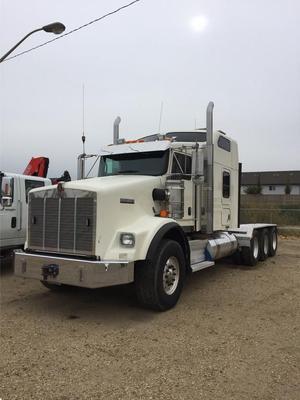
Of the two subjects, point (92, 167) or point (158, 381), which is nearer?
point (158, 381)

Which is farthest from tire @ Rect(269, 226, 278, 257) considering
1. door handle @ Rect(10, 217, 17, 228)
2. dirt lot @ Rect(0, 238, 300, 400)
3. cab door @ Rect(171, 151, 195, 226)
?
door handle @ Rect(10, 217, 17, 228)

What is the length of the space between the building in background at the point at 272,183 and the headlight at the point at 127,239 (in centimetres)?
6151

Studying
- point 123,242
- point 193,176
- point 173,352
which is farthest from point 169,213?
point 173,352

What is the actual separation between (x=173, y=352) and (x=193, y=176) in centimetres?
355

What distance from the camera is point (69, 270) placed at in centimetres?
602

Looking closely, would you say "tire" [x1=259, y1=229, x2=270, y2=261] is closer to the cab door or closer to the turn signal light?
the cab door

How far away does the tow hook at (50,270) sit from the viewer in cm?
615

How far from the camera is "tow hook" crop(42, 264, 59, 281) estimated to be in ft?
20.2

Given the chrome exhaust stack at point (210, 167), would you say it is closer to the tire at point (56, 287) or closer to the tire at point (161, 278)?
the tire at point (161, 278)

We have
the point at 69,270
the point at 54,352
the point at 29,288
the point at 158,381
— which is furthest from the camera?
the point at 29,288

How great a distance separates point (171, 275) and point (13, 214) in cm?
476

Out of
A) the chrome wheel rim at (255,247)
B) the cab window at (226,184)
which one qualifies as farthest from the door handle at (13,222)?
the chrome wheel rim at (255,247)

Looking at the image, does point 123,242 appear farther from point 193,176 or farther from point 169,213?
point 193,176

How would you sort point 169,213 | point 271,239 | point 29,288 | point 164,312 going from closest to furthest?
point 164,312 < point 169,213 < point 29,288 < point 271,239
